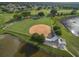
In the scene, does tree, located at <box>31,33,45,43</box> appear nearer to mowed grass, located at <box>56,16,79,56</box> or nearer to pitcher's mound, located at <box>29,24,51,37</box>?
pitcher's mound, located at <box>29,24,51,37</box>

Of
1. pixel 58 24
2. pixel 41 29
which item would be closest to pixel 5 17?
pixel 41 29

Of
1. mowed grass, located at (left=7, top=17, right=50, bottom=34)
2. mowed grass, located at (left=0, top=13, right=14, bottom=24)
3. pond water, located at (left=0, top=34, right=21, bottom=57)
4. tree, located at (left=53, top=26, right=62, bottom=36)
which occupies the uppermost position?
mowed grass, located at (left=0, top=13, right=14, bottom=24)

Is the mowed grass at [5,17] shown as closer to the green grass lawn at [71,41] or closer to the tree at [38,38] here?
the tree at [38,38]

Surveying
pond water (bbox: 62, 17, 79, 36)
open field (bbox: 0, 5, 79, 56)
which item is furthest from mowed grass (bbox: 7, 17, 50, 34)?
pond water (bbox: 62, 17, 79, 36)

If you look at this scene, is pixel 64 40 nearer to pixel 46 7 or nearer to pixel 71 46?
pixel 71 46

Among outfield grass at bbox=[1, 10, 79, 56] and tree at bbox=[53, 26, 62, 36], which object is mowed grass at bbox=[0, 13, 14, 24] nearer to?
outfield grass at bbox=[1, 10, 79, 56]

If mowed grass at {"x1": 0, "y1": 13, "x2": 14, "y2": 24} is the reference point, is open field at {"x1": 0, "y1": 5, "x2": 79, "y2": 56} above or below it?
below
